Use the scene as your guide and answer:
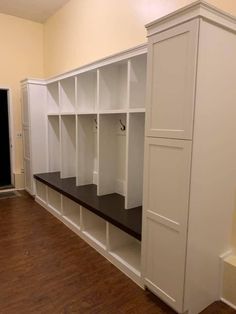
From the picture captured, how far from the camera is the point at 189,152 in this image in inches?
62.4

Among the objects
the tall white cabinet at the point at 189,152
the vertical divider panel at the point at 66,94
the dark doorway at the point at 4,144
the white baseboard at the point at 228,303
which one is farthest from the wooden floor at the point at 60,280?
the dark doorway at the point at 4,144

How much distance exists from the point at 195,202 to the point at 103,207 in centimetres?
124

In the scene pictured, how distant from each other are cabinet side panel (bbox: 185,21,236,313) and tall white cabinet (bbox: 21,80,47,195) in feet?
10.9

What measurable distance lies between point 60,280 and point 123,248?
0.72 metres

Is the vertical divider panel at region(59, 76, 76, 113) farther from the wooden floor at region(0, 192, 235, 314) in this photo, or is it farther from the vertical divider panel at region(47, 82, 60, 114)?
the wooden floor at region(0, 192, 235, 314)

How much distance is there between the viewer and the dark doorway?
4906mm

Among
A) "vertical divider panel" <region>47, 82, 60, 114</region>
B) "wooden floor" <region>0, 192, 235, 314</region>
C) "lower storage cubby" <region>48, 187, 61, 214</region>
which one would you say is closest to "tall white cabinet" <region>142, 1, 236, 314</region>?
"wooden floor" <region>0, 192, 235, 314</region>

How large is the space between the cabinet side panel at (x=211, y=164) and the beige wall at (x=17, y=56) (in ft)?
13.8

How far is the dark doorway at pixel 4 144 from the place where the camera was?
4906mm

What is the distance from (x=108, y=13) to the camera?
3281mm

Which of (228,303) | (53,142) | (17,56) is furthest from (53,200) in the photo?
(17,56)

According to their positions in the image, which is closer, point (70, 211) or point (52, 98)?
point (70, 211)

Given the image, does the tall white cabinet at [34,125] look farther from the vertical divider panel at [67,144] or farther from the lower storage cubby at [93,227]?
the lower storage cubby at [93,227]

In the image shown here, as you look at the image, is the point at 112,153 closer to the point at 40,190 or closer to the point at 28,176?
the point at 40,190
